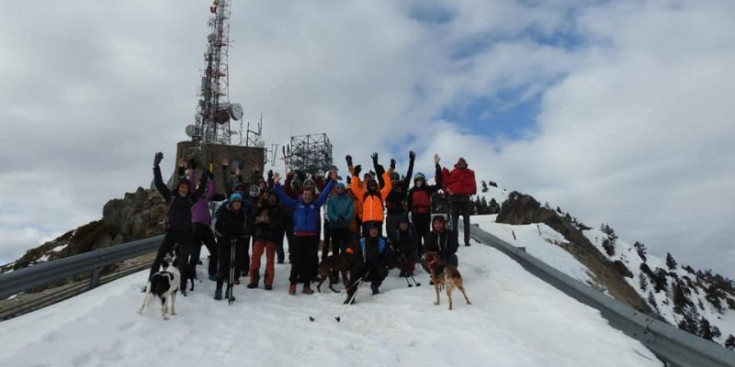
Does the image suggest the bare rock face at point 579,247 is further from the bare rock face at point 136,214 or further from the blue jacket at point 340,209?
the bare rock face at point 136,214

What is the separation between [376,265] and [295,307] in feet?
6.41

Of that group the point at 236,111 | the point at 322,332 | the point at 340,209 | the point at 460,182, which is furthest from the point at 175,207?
the point at 236,111

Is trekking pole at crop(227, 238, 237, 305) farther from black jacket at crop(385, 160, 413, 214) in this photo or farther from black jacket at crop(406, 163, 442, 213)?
black jacket at crop(406, 163, 442, 213)

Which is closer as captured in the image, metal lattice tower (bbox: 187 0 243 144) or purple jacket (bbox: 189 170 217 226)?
purple jacket (bbox: 189 170 217 226)

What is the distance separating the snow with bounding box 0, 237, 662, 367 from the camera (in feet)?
17.6

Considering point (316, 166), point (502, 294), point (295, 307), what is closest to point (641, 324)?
point (502, 294)

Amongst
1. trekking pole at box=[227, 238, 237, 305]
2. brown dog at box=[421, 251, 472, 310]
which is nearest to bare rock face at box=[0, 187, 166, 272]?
trekking pole at box=[227, 238, 237, 305]

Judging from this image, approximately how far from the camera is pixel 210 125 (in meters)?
40.7

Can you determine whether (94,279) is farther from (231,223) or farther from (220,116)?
(220,116)

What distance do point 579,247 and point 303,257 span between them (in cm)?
1191

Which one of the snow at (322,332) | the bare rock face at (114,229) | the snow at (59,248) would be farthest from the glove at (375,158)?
the snow at (59,248)

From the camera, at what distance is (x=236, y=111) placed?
41000 millimetres

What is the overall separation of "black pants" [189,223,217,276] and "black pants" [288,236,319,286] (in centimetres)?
164

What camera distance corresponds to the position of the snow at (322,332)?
17.6 feet
